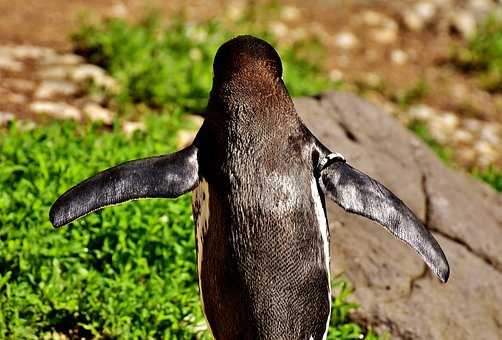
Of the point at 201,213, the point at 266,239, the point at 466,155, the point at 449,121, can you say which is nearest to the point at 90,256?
the point at 201,213

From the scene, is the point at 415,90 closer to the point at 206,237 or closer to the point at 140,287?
the point at 140,287

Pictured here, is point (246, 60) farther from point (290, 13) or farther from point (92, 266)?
point (290, 13)

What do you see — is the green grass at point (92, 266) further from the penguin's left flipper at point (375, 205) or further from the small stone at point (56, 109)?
the small stone at point (56, 109)

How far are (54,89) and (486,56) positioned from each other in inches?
148

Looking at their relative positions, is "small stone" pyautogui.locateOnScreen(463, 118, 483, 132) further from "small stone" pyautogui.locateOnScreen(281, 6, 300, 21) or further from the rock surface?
the rock surface

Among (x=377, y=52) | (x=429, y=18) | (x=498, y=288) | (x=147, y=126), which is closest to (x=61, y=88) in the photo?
(x=147, y=126)

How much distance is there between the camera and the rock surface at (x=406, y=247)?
384cm

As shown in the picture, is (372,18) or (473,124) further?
(372,18)

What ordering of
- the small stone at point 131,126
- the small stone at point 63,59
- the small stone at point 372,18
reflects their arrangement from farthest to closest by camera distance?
the small stone at point 372,18 < the small stone at point 63,59 < the small stone at point 131,126

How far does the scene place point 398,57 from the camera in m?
7.67

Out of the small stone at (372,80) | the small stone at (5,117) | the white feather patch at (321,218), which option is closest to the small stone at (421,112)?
the small stone at (372,80)

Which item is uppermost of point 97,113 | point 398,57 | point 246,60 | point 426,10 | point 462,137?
point 426,10

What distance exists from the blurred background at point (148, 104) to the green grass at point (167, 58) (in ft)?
0.04

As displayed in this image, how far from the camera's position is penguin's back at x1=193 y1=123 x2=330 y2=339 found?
9.00 ft
